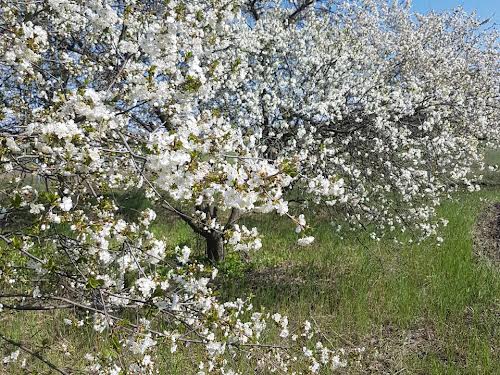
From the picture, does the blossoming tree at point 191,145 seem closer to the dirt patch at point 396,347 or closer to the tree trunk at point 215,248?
the tree trunk at point 215,248

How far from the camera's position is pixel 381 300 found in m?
5.91

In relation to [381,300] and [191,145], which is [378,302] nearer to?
[381,300]

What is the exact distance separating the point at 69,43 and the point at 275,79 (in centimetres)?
269

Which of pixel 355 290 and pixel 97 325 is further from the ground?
pixel 355 290

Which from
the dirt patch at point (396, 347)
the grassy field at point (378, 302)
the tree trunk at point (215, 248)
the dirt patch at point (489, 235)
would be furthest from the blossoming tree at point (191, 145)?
the dirt patch at point (489, 235)

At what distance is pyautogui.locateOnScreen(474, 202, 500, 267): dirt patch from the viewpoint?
793cm

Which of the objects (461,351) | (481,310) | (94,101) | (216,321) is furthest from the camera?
(481,310)

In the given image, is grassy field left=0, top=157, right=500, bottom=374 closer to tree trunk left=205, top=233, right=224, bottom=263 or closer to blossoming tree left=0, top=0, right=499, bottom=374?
tree trunk left=205, top=233, right=224, bottom=263

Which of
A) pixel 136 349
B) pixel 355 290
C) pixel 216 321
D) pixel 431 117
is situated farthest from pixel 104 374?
pixel 431 117

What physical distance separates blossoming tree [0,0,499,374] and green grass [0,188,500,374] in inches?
15.7

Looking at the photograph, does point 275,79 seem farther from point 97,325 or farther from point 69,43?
point 97,325

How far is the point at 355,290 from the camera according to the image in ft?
20.3

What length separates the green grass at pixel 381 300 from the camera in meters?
4.76

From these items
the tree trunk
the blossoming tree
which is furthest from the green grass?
the blossoming tree
